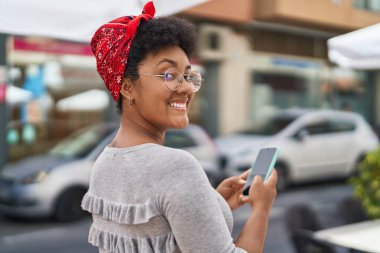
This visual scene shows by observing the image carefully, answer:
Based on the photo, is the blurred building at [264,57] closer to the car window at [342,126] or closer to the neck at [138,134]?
the car window at [342,126]

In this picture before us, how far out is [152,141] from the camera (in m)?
1.45

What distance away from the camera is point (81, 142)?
26.5ft

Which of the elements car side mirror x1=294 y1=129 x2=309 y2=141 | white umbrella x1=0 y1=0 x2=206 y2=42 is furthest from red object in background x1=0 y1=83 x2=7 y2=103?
white umbrella x1=0 y1=0 x2=206 y2=42

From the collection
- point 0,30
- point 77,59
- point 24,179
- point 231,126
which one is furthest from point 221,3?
point 0,30

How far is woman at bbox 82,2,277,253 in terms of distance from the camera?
4.18 ft

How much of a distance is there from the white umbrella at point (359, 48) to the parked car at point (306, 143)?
15.8ft

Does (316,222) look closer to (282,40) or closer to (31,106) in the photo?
(31,106)

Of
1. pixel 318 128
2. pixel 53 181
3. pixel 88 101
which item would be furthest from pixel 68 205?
pixel 318 128

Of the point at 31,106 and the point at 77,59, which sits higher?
the point at 77,59

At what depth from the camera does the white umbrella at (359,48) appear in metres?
3.82

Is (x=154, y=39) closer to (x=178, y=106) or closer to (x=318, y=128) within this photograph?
(x=178, y=106)

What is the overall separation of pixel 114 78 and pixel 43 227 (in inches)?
246

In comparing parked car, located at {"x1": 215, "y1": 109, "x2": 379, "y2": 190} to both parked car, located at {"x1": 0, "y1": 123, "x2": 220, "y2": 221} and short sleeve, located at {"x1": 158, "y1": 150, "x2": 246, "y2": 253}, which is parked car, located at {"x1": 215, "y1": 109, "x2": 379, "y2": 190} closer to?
parked car, located at {"x1": 0, "y1": 123, "x2": 220, "y2": 221}

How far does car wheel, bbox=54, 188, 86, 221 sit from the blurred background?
15 mm
